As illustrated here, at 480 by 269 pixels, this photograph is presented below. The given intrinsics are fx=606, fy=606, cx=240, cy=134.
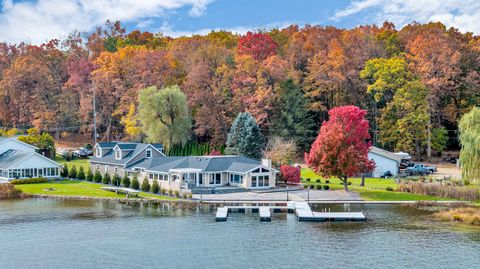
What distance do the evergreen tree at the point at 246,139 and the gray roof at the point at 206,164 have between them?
381 inches

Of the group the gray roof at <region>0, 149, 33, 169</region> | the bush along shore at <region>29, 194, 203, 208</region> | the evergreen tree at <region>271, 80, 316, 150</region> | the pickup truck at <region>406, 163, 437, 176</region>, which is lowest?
the bush along shore at <region>29, 194, 203, 208</region>

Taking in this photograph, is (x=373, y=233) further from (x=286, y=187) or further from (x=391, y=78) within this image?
(x=391, y=78)

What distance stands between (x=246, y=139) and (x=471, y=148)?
27.0 metres

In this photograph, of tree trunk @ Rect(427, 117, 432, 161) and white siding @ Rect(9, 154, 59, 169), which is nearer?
white siding @ Rect(9, 154, 59, 169)

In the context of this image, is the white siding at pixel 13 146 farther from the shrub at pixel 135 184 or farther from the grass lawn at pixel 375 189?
the grass lawn at pixel 375 189

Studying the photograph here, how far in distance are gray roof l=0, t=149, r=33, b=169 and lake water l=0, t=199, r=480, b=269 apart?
16.8m

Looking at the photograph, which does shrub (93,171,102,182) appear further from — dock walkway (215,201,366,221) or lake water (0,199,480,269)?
dock walkway (215,201,366,221)

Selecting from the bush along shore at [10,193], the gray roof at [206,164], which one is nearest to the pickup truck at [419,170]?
the gray roof at [206,164]

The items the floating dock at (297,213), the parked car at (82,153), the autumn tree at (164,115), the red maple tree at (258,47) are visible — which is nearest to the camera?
the floating dock at (297,213)

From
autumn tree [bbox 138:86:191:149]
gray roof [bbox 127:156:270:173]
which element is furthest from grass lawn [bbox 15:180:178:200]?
autumn tree [bbox 138:86:191:149]

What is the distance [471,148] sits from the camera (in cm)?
4722

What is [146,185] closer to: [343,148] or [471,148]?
[343,148]

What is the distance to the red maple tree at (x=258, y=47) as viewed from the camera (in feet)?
277

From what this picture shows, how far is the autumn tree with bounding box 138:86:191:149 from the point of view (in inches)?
2953
